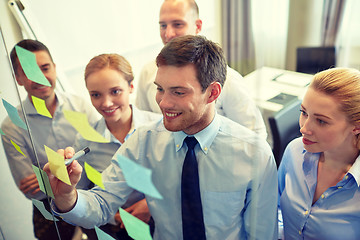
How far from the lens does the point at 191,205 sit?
0.57m

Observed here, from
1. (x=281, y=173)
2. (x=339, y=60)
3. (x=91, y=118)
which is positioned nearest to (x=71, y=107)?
(x=91, y=118)

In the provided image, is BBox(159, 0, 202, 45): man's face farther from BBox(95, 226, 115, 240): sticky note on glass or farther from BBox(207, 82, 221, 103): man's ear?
BBox(95, 226, 115, 240): sticky note on glass

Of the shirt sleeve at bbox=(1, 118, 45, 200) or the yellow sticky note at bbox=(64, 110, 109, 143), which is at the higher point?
the yellow sticky note at bbox=(64, 110, 109, 143)

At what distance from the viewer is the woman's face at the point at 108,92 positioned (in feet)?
1.86

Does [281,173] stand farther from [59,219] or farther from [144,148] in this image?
[59,219]

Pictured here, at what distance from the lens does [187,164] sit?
2.07 ft

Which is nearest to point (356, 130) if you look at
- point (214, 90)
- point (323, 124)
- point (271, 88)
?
point (323, 124)

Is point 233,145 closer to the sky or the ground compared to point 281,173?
closer to the sky

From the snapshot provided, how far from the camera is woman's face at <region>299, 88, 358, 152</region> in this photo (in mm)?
701

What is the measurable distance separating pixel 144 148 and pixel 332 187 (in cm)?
47

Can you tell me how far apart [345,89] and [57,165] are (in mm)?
611

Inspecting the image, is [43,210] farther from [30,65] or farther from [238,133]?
[238,133]

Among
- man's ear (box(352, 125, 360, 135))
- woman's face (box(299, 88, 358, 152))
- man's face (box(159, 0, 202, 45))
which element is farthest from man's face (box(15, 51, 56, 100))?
man's ear (box(352, 125, 360, 135))

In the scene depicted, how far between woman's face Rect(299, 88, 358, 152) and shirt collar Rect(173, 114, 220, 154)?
0.23m
